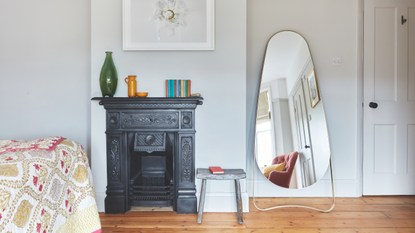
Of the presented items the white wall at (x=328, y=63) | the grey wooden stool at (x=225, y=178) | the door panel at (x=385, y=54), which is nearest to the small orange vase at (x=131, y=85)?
the grey wooden stool at (x=225, y=178)

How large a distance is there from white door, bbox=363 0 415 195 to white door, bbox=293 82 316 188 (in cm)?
74

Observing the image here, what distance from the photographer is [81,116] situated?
2.66 m

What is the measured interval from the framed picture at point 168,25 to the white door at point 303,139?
37.0 inches

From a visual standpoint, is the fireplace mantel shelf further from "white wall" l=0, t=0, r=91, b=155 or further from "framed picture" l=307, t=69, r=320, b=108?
"framed picture" l=307, t=69, r=320, b=108

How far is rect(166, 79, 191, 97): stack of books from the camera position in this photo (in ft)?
7.54

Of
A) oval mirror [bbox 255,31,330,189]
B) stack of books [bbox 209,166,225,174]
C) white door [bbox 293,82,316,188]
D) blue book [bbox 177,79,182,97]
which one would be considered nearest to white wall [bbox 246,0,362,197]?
Result: oval mirror [bbox 255,31,330,189]

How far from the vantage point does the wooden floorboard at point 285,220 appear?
2053mm

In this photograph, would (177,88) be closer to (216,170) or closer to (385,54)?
(216,170)

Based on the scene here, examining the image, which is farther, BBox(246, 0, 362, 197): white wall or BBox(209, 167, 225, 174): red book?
BBox(246, 0, 362, 197): white wall

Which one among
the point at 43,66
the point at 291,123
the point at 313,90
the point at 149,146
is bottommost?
the point at 149,146

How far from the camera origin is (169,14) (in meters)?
2.35

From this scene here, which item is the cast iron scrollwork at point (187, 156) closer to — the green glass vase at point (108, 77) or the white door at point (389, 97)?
the green glass vase at point (108, 77)

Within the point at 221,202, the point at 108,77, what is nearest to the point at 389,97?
the point at 221,202

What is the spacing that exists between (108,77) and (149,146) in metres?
0.67
